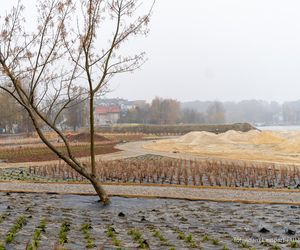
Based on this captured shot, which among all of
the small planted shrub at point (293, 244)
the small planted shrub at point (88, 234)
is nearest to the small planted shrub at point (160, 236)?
the small planted shrub at point (88, 234)

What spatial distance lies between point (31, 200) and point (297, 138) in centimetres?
2386

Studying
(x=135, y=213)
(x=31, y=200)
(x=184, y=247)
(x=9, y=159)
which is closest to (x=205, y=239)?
(x=184, y=247)

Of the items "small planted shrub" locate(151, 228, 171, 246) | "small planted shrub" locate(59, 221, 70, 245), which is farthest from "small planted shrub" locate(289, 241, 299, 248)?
"small planted shrub" locate(59, 221, 70, 245)

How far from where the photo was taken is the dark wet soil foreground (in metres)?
5.68

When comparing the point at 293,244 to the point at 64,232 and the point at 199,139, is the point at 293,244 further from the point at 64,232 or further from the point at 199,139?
the point at 199,139

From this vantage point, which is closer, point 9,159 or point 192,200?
point 192,200

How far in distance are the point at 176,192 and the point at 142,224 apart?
370 centimetres

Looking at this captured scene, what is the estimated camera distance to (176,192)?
10.8 meters

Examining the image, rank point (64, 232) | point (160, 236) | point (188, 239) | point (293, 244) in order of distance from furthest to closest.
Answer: point (64, 232), point (160, 236), point (188, 239), point (293, 244)

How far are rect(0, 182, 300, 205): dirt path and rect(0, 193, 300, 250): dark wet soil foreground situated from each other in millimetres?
638

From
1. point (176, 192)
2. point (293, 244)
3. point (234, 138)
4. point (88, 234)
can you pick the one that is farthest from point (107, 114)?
point (293, 244)

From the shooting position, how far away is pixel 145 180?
46.0 feet

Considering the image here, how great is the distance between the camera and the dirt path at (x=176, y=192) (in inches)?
384

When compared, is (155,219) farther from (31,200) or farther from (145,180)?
(145,180)
